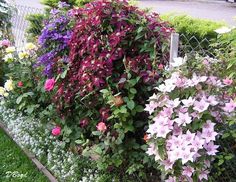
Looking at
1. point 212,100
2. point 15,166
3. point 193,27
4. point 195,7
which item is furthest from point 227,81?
point 195,7

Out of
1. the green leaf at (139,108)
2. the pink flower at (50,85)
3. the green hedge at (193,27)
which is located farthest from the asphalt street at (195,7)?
the green leaf at (139,108)

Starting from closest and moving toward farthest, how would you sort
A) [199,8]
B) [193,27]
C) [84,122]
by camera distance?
[84,122], [193,27], [199,8]

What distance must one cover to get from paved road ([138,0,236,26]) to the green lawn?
365 inches

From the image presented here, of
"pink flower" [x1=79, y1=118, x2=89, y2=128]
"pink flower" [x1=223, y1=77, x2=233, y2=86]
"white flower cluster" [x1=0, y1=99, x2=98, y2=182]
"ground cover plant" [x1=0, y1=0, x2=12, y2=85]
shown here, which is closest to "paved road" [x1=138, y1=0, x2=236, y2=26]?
"ground cover plant" [x1=0, y1=0, x2=12, y2=85]

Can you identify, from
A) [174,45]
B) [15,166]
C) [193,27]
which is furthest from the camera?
[193,27]

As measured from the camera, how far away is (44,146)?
145 inches

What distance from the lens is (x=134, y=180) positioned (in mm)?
2934

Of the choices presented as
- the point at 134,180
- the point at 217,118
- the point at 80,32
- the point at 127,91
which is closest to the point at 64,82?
the point at 80,32

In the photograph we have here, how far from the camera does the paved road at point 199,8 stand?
1288 cm

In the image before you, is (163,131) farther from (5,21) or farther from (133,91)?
Result: (5,21)

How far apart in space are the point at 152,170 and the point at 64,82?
1075mm

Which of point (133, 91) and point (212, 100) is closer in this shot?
point (212, 100)

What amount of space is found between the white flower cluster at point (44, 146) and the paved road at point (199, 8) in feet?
29.8

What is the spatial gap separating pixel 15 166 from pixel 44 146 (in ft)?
1.07
